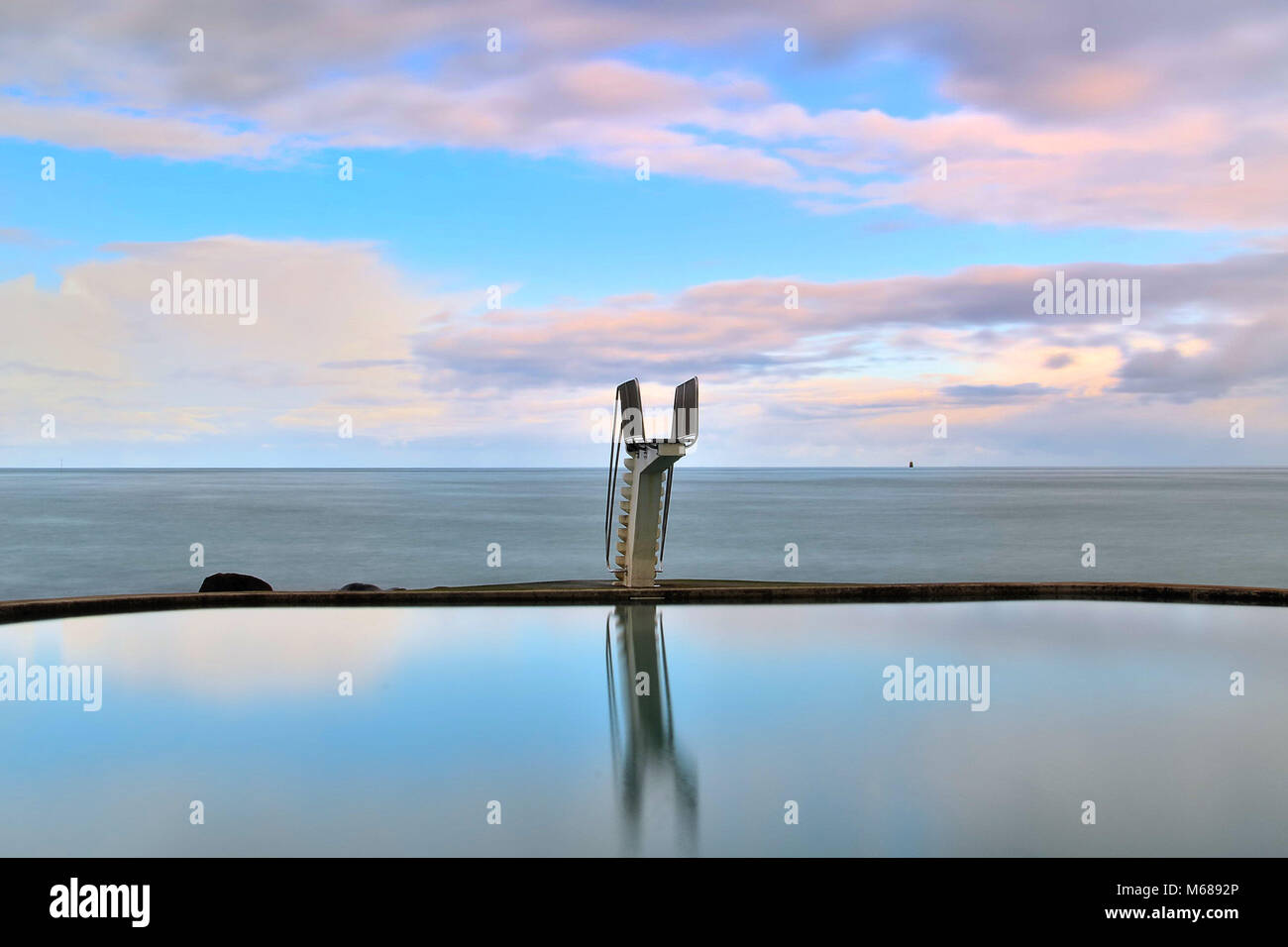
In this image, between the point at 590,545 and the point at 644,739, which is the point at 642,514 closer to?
the point at 644,739

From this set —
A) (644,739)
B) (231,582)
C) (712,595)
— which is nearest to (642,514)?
(712,595)

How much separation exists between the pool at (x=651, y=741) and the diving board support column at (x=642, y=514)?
85.5 inches

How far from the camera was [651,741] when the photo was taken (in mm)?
6977

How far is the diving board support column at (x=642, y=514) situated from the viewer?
42.8 feet

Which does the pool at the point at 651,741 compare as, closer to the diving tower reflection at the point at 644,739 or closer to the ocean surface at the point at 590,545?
the diving tower reflection at the point at 644,739

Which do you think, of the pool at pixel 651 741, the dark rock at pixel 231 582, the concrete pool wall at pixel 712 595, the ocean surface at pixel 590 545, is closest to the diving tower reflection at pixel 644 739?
the pool at pixel 651 741

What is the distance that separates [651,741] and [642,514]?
6.62 metres

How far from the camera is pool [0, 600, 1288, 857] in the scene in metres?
5.17

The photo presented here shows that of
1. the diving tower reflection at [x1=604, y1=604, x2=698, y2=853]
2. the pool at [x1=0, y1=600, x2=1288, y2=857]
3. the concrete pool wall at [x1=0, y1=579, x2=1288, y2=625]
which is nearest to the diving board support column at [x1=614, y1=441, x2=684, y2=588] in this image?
the concrete pool wall at [x1=0, y1=579, x2=1288, y2=625]

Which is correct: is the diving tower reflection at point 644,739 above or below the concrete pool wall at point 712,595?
below

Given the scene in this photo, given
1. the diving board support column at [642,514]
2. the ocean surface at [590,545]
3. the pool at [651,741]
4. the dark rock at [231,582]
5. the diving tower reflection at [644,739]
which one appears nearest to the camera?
the pool at [651,741]

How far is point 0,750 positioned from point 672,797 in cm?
449

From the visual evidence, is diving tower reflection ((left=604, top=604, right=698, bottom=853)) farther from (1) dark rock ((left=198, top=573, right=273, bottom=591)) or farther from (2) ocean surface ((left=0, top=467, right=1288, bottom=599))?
(2) ocean surface ((left=0, top=467, right=1288, bottom=599))
